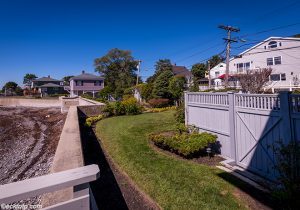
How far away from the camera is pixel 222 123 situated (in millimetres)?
6957

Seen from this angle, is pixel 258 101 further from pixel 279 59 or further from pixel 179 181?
pixel 279 59

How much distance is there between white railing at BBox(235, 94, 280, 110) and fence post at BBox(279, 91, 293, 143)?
7.3 inches

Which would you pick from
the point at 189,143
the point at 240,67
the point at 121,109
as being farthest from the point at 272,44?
the point at 189,143

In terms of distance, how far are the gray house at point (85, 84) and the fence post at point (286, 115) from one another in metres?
47.7

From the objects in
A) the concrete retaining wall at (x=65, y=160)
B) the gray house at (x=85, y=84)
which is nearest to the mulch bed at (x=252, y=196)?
the concrete retaining wall at (x=65, y=160)

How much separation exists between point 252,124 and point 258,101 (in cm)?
66

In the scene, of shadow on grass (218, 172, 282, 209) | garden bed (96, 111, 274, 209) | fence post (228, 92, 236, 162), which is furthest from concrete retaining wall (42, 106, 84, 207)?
fence post (228, 92, 236, 162)

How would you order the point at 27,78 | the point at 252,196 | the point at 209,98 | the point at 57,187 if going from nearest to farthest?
the point at 57,187
the point at 252,196
the point at 209,98
the point at 27,78

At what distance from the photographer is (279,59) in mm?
27719

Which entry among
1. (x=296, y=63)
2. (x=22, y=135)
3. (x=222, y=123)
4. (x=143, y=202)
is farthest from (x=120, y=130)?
(x=296, y=63)

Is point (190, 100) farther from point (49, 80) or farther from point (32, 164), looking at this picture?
point (49, 80)

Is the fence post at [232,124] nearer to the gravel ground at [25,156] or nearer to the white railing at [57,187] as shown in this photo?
the white railing at [57,187]

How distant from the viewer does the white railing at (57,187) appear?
1625 mm

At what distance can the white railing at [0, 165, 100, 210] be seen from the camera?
5.33ft
